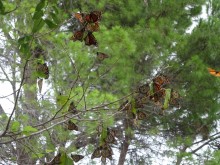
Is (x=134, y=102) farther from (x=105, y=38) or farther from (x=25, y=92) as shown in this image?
(x=25, y=92)

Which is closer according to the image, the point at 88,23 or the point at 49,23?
the point at 49,23

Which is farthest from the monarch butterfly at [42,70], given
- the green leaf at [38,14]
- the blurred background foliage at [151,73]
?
the blurred background foliage at [151,73]

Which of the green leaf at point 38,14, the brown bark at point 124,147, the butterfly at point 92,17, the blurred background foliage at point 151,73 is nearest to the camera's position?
the green leaf at point 38,14

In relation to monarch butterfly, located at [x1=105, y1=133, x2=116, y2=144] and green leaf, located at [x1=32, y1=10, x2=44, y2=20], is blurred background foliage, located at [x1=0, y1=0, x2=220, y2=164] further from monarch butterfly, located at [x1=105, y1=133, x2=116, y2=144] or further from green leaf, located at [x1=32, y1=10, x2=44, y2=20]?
green leaf, located at [x1=32, y1=10, x2=44, y2=20]

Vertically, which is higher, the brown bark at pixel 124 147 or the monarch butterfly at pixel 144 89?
the brown bark at pixel 124 147

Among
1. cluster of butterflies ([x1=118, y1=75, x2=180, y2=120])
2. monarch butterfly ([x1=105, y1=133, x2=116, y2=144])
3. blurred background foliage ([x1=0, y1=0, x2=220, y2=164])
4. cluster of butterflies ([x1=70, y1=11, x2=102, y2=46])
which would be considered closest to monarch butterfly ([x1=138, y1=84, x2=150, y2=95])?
cluster of butterflies ([x1=118, y1=75, x2=180, y2=120])

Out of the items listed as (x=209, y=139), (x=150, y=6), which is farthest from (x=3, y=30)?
(x=209, y=139)

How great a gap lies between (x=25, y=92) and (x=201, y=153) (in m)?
2.83

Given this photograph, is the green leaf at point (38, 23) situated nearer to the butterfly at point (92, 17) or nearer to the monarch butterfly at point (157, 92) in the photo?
the butterfly at point (92, 17)

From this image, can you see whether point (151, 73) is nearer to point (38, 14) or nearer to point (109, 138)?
point (109, 138)

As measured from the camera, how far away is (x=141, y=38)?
5.46 m

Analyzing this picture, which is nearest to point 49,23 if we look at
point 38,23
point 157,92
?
point 38,23

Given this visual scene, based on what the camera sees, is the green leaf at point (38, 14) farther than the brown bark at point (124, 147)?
No

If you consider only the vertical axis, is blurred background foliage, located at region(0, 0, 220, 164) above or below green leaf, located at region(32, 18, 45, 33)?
above
